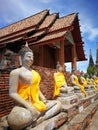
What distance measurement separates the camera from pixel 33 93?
3.61 meters

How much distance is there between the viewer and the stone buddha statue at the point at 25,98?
3.11 meters

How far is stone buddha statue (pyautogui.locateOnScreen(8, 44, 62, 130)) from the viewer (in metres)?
3.11

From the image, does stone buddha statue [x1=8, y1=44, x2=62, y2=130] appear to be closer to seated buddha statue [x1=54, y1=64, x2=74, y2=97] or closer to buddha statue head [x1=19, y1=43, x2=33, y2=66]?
buddha statue head [x1=19, y1=43, x2=33, y2=66]

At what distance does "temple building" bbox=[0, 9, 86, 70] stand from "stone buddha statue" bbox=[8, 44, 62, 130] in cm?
586

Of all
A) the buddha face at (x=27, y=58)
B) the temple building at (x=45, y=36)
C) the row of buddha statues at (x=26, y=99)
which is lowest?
the row of buddha statues at (x=26, y=99)

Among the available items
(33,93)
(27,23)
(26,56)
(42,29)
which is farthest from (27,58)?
(27,23)

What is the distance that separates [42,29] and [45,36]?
0.58 meters

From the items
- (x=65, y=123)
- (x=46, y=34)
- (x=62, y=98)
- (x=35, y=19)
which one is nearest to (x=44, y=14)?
(x=35, y=19)

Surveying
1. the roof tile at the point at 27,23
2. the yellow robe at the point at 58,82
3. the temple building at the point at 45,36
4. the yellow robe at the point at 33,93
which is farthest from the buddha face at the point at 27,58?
the roof tile at the point at 27,23

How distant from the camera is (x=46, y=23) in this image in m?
12.5

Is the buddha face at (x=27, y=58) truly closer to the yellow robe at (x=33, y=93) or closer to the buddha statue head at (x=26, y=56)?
the buddha statue head at (x=26, y=56)

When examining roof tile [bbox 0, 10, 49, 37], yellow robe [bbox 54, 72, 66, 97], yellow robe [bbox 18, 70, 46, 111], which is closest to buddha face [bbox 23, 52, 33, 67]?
yellow robe [bbox 18, 70, 46, 111]

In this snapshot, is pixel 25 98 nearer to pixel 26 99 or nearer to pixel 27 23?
pixel 26 99

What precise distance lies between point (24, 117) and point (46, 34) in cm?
895
